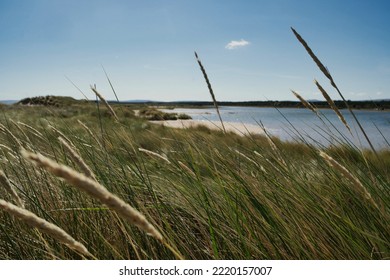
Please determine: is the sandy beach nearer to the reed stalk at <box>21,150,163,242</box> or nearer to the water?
the water

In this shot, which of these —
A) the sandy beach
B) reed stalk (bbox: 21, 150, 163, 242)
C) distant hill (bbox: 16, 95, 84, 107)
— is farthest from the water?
distant hill (bbox: 16, 95, 84, 107)

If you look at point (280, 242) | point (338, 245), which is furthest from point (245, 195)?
point (338, 245)

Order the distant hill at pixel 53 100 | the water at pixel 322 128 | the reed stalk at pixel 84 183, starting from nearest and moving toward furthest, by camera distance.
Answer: the reed stalk at pixel 84 183 → the water at pixel 322 128 → the distant hill at pixel 53 100

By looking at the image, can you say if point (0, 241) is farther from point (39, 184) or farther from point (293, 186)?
point (293, 186)

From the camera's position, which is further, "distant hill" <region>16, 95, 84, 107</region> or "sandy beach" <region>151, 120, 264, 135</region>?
"distant hill" <region>16, 95, 84, 107</region>

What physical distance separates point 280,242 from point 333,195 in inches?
17.4

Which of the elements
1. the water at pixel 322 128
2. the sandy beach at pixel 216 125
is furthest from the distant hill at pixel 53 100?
the water at pixel 322 128

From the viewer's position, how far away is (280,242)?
1112 mm

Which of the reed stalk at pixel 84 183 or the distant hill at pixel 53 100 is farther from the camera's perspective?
the distant hill at pixel 53 100

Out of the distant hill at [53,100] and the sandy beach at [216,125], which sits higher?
the distant hill at [53,100]

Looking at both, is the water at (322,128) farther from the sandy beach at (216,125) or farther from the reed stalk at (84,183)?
the reed stalk at (84,183)

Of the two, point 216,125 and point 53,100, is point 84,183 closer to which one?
point 216,125
